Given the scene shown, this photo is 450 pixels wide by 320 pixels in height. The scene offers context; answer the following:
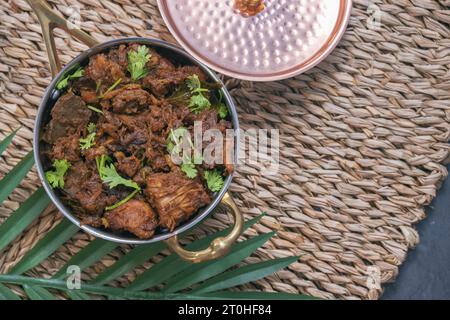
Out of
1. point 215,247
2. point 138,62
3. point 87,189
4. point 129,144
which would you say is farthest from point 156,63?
point 215,247

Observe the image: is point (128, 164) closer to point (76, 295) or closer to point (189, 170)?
point (189, 170)

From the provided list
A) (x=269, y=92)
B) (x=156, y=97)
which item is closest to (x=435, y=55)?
(x=269, y=92)

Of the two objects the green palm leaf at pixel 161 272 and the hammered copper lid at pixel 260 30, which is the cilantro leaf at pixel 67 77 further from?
the green palm leaf at pixel 161 272

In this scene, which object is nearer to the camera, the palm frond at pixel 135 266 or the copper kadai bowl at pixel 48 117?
the copper kadai bowl at pixel 48 117

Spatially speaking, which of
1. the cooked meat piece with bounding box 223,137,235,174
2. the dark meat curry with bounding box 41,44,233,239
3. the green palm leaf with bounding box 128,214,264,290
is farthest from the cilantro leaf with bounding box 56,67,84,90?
the green palm leaf with bounding box 128,214,264,290

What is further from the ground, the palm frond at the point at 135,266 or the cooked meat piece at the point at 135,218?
the cooked meat piece at the point at 135,218

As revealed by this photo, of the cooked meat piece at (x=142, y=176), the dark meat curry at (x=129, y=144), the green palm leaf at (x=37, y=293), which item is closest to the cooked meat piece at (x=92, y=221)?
the dark meat curry at (x=129, y=144)

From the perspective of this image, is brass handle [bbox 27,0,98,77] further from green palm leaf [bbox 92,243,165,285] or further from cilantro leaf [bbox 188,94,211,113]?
green palm leaf [bbox 92,243,165,285]
